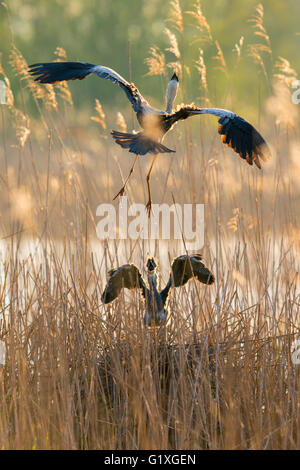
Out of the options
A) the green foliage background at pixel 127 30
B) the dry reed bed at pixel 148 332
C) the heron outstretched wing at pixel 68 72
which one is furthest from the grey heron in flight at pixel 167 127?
the green foliage background at pixel 127 30

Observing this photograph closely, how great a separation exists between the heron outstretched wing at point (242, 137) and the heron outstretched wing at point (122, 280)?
0.59 metres

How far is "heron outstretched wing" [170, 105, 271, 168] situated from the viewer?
2.41 metres

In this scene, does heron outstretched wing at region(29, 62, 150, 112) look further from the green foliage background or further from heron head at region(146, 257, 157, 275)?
the green foliage background

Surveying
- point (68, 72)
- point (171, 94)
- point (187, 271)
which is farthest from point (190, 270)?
point (68, 72)

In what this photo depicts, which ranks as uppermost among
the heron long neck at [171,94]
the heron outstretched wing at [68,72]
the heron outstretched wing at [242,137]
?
the heron outstretched wing at [68,72]

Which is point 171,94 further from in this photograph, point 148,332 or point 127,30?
point 127,30

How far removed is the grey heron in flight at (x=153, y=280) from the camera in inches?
104

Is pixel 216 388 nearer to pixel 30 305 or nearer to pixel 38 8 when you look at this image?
pixel 30 305

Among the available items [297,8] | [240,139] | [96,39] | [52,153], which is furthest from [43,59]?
[240,139]

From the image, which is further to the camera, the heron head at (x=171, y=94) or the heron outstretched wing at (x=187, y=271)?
the heron outstretched wing at (x=187, y=271)

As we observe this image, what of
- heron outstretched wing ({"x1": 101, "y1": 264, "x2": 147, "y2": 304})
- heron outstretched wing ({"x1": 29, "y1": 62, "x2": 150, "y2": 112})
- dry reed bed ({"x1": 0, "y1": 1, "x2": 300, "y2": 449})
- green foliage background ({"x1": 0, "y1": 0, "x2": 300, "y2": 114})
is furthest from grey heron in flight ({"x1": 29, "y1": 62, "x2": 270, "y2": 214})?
green foliage background ({"x1": 0, "y1": 0, "x2": 300, "y2": 114})

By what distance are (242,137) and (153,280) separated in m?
0.64

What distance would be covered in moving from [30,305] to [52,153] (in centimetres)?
76

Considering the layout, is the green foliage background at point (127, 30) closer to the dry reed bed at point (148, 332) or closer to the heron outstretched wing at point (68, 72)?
the dry reed bed at point (148, 332)
